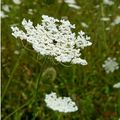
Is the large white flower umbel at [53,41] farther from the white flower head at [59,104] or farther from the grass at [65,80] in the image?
the grass at [65,80]

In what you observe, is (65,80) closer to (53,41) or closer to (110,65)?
(110,65)

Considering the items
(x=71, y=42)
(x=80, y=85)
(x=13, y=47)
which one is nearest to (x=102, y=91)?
(x=80, y=85)

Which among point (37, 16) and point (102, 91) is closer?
point (102, 91)

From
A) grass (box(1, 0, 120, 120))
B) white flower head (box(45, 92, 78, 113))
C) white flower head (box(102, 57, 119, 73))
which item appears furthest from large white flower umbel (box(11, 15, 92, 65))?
white flower head (box(102, 57, 119, 73))

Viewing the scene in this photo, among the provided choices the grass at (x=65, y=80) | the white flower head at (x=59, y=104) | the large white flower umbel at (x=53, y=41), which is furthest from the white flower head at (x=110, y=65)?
the large white flower umbel at (x=53, y=41)

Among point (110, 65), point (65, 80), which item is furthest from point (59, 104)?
point (110, 65)

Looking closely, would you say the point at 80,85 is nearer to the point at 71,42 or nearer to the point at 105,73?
the point at 105,73
